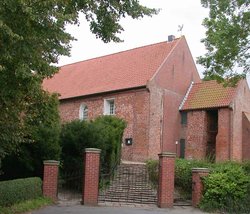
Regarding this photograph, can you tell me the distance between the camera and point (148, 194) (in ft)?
71.2

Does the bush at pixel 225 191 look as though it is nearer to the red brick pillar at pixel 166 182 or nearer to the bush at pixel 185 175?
the red brick pillar at pixel 166 182

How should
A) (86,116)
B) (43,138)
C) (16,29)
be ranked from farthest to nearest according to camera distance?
(86,116)
(43,138)
(16,29)

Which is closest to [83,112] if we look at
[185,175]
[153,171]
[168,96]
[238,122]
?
[168,96]

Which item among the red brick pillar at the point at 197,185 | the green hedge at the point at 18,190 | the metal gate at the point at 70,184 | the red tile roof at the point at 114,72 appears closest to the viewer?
the green hedge at the point at 18,190

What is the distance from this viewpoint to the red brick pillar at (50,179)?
62.0 ft

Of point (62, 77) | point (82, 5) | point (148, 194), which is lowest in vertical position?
point (148, 194)

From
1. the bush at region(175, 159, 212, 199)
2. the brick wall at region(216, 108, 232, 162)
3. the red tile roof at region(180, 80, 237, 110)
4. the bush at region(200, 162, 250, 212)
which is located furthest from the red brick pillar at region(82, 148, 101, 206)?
the red tile roof at region(180, 80, 237, 110)

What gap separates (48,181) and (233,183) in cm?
803

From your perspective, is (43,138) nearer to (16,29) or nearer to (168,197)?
(168,197)

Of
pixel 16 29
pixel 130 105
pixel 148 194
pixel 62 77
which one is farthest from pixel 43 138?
pixel 62 77

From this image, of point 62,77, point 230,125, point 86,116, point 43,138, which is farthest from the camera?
point 62,77

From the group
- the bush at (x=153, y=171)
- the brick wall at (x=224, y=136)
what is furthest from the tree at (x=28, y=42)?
the brick wall at (x=224, y=136)

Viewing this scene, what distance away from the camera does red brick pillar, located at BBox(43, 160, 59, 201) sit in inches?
744

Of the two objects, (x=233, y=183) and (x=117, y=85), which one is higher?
(x=117, y=85)
